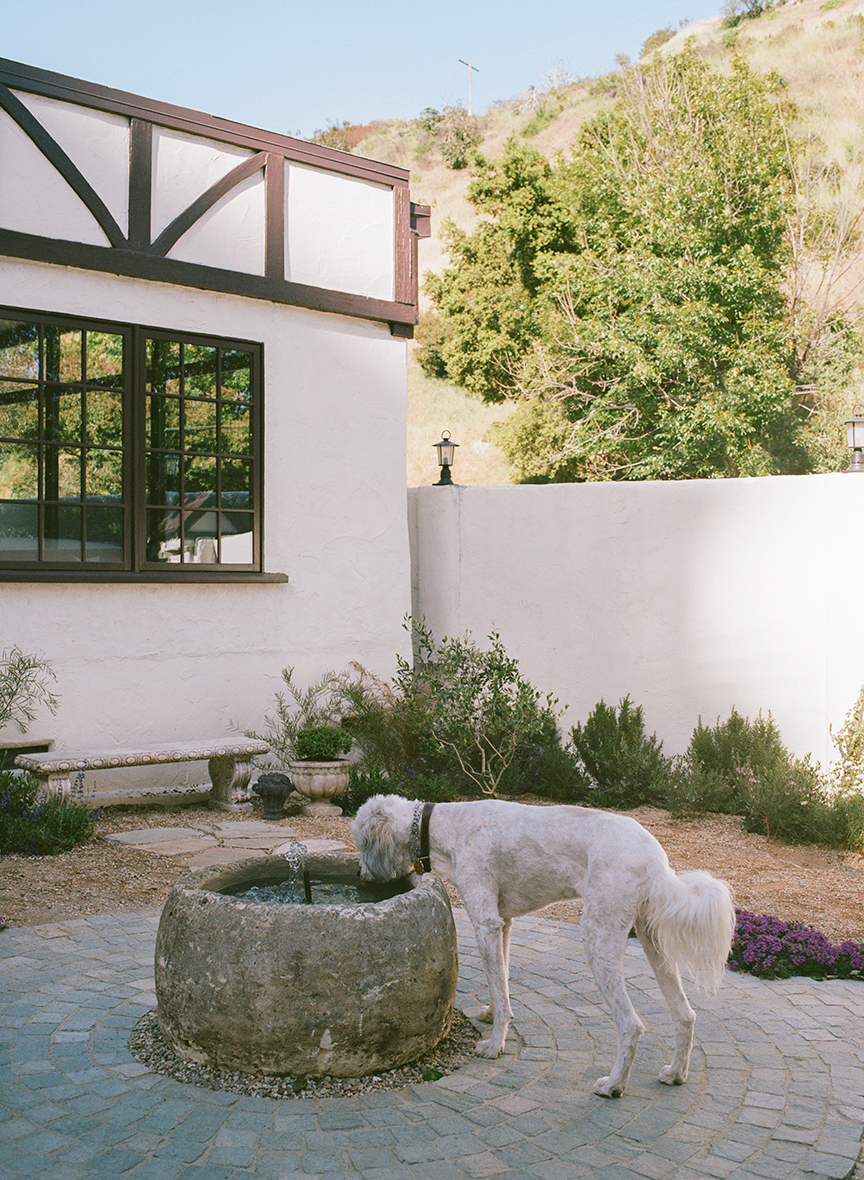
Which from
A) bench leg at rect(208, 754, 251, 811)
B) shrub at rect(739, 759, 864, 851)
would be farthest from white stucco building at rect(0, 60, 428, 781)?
shrub at rect(739, 759, 864, 851)

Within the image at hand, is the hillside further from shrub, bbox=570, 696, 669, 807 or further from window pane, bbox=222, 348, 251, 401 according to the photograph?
window pane, bbox=222, 348, 251, 401

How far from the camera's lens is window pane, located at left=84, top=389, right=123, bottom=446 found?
774cm

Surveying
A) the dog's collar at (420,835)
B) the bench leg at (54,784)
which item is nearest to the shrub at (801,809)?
the dog's collar at (420,835)

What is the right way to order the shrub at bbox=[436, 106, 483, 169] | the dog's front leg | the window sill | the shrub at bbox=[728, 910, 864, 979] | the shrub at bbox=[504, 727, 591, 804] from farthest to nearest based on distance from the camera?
the shrub at bbox=[436, 106, 483, 169]
the shrub at bbox=[504, 727, 591, 804]
the window sill
the shrub at bbox=[728, 910, 864, 979]
the dog's front leg

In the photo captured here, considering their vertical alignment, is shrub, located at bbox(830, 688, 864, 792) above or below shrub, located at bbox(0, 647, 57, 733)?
below

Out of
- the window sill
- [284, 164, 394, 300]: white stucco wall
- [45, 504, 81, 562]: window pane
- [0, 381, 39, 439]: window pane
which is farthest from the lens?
[284, 164, 394, 300]: white stucco wall

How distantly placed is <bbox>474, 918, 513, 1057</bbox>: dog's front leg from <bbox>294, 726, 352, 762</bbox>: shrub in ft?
14.1

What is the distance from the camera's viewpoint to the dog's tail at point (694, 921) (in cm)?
309

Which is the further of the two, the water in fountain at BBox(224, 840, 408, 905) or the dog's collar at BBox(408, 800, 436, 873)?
the water in fountain at BBox(224, 840, 408, 905)

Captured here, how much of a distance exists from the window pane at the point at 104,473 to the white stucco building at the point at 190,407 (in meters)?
0.02

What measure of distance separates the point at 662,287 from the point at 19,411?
12.9 meters

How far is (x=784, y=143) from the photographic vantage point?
19.8 meters

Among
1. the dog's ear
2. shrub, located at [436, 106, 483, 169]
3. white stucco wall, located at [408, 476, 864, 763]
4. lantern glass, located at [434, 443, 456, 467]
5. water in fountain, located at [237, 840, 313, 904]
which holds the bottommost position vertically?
water in fountain, located at [237, 840, 313, 904]

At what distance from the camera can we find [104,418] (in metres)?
7.80
